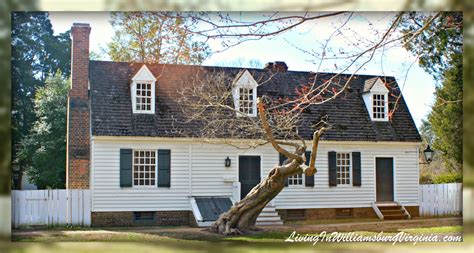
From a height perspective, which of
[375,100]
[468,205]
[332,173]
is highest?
[375,100]

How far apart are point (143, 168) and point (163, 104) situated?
179 cm

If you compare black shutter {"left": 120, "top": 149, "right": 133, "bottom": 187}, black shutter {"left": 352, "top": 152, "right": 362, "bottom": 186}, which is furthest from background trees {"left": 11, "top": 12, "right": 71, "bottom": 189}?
black shutter {"left": 352, "top": 152, "right": 362, "bottom": 186}

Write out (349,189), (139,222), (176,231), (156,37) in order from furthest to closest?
(349,189) < (139,222) < (176,231) < (156,37)

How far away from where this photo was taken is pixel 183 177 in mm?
17609

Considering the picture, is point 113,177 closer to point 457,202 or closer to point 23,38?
point 23,38

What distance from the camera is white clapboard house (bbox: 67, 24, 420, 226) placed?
16.9m

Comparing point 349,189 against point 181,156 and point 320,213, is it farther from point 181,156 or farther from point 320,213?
point 181,156

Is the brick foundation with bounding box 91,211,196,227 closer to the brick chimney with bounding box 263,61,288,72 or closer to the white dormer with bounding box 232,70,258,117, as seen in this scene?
the white dormer with bounding box 232,70,258,117

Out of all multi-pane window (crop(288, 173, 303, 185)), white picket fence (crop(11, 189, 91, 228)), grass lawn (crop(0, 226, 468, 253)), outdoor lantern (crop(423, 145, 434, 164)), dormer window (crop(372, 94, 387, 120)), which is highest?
dormer window (crop(372, 94, 387, 120))

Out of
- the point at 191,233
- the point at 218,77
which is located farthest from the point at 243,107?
the point at 191,233

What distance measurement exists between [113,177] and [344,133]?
21.2ft

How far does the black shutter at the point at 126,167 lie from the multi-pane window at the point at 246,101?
320 centimetres

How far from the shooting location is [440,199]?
59.0ft

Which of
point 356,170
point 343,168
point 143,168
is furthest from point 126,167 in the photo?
point 356,170
